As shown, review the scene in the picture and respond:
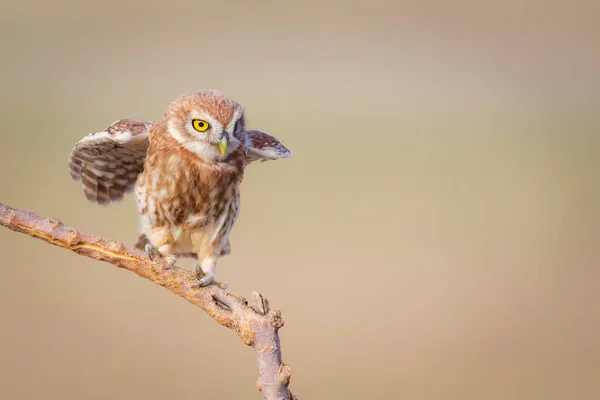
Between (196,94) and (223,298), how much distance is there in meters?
1.16

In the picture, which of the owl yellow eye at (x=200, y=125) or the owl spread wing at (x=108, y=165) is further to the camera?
the owl spread wing at (x=108, y=165)

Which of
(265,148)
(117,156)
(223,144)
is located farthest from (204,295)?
(117,156)

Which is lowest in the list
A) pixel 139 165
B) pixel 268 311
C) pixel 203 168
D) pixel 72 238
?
pixel 268 311

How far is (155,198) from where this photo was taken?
3.14 meters

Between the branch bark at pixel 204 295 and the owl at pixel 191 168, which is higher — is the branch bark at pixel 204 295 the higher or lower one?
the lower one

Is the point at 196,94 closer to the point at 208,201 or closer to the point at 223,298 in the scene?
the point at 208,201

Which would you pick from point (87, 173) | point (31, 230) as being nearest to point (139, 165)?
point (87, 173)

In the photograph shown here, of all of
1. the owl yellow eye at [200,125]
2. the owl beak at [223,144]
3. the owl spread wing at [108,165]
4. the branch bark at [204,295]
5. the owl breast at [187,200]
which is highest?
the owl spread wing at [108,165]

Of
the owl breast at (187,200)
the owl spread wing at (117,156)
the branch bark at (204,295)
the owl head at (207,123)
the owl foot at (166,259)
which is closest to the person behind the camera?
the branch bark at (204,295)

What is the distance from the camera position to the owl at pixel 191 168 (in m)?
2.95

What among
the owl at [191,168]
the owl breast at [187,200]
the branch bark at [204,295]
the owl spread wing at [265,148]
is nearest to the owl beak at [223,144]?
the owl at [191,168]

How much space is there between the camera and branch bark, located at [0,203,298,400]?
1904 millimetres

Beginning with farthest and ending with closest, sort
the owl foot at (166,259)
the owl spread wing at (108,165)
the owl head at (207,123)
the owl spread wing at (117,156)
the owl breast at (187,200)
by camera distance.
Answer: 1. the owl spread wing at (108,165)
2. the owl spread wing at (117,156)
3. the owl breast at (187,200)
4. the owl head at (207,123)
5. the owl foot at (166,259)

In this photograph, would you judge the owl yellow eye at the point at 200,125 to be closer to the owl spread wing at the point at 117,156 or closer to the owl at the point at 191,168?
the owl at the point at 191,168
